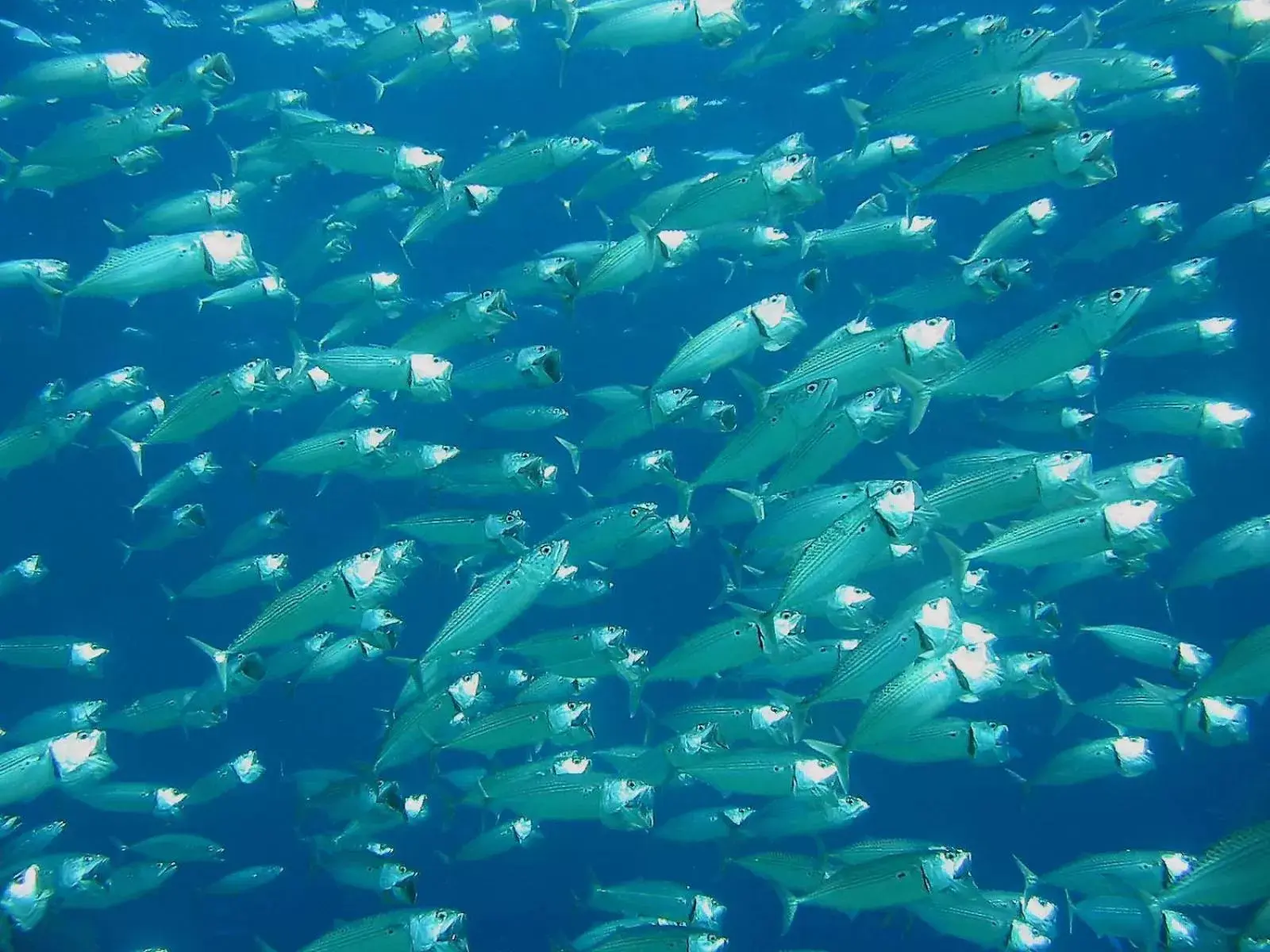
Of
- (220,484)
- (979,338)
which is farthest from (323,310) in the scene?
(979,338)

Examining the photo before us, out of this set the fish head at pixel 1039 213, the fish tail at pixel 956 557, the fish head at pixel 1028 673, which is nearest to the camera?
the fish tail at pixel 956 557

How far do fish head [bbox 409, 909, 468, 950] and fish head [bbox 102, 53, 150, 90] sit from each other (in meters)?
7.05

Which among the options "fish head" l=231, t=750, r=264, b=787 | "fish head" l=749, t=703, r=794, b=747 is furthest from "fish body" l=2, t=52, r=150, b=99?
"fish head" l=749, t=703, r=794, b=747

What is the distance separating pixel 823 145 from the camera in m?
15.3

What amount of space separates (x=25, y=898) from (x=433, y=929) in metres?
3.19

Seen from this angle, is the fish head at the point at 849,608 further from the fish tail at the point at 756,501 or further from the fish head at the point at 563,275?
the fish head at the point at 563,275

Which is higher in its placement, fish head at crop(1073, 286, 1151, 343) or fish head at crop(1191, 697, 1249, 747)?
fish head at crop(1073, 286, 1151, 343)

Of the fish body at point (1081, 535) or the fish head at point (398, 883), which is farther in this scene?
the fish head at point (398, 883)

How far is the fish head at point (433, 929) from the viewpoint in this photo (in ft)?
18.8

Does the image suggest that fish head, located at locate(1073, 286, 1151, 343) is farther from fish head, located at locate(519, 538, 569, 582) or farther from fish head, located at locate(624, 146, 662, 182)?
fish head, located at locate(624, 146, 662, 182)

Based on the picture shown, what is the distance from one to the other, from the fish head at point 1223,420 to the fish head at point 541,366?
6.05m

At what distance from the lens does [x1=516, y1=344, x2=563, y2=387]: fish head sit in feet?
21.2

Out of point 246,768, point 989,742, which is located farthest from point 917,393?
point 246,768

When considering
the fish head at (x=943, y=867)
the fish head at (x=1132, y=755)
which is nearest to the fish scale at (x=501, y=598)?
the fish head at (x=943, y=867)
